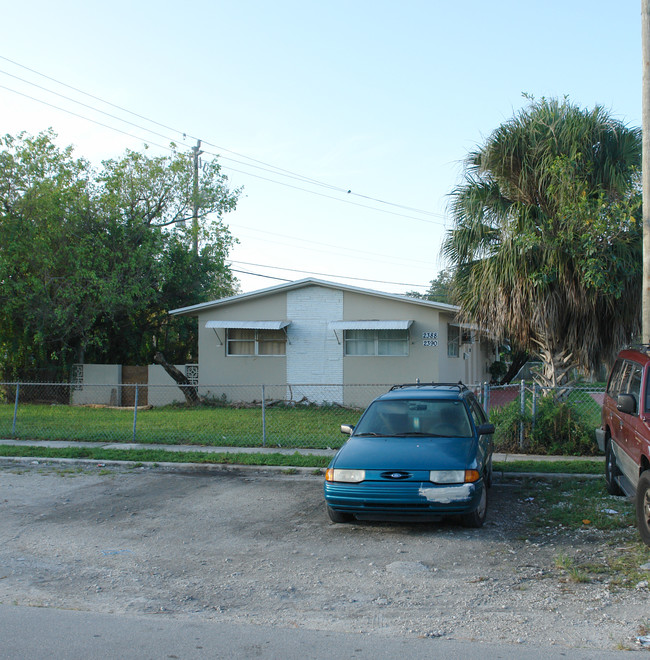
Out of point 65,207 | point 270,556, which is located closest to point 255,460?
point 270,556

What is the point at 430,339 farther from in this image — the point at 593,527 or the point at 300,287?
Result: the point at 593,527

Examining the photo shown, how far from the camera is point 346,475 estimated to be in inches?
279

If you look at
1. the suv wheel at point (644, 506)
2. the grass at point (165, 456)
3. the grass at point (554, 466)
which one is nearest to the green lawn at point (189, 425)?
the grass at point (165, 456)

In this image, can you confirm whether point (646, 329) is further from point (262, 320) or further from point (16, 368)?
point (16, 368)

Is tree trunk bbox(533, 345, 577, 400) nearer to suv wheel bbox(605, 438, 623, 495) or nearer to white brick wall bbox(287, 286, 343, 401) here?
suv wheel bbox(605, 438, 623, 495)

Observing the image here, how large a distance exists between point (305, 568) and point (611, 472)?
489 cm

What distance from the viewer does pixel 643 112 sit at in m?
9.87

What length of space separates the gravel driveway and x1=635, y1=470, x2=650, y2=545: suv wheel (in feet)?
1.24

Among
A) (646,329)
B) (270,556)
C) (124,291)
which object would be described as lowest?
(270,556)

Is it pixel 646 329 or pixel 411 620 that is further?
pixel 646 329

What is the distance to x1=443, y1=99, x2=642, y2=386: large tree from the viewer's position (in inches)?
464

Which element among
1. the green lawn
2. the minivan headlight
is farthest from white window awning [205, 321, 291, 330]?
the minivan headlight

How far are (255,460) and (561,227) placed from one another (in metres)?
6.92

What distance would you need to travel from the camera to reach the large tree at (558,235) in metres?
11.8
